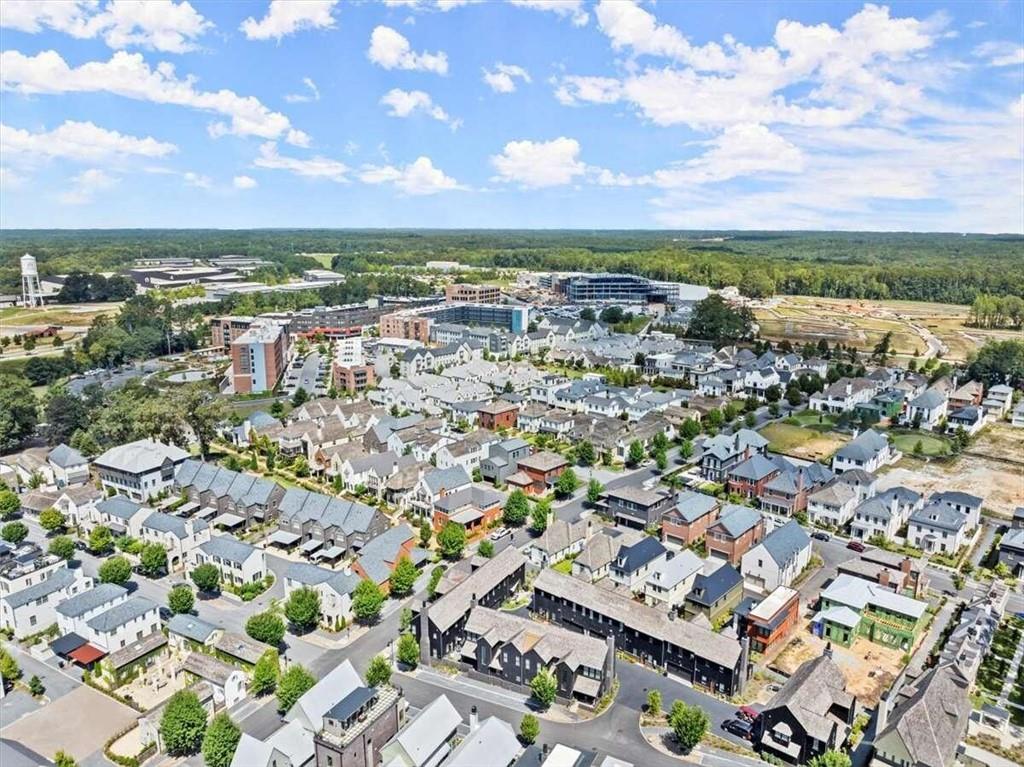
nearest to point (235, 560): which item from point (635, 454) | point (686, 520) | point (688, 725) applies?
point (688, 725)

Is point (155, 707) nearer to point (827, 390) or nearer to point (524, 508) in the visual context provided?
point (524, 508)

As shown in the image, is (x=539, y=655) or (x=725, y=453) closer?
(x=539, y=655)

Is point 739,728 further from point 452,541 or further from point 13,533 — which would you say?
point 13,533

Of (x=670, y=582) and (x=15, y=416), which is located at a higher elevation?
(x=15, y=416)

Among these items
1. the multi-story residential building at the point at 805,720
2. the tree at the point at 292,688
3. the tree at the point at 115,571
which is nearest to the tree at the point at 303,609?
the tree at the point at 292,688

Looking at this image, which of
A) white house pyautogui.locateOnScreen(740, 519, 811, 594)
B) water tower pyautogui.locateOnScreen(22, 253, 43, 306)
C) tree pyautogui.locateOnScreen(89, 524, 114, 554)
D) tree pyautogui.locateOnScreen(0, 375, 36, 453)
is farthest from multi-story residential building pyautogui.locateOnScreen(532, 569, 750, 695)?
water tower pyautogui.locateOnScreen(22, 253, 43, 306)

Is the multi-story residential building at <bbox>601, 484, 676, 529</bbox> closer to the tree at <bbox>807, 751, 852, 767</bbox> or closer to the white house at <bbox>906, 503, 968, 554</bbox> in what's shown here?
the white house at <bbox>906, 503, 968, 554</bbox>

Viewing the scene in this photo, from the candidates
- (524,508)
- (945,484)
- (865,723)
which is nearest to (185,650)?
(524,508)
